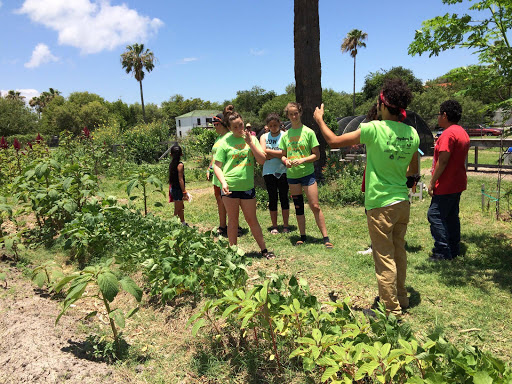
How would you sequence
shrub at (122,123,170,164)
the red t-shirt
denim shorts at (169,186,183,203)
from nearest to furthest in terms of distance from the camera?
the red t-shirt → denim shorts at (169,186,183,203) → shrub at (122,123,170,164)

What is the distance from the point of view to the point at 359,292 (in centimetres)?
352

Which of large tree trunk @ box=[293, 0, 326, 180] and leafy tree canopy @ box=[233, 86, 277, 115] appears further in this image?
leafy tree canopy @ box=[233, 86, 277, 115]

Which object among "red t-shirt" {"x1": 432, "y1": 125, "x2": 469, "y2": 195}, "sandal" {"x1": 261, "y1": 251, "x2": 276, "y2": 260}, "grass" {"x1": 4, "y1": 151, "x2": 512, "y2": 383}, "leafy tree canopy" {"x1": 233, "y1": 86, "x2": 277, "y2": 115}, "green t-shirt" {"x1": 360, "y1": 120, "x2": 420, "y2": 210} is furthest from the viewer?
"leafy tree canopy" {"x1": 233, "y1": 86, "x2": 277, "y2": 115}

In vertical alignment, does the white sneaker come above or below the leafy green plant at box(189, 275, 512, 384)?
below

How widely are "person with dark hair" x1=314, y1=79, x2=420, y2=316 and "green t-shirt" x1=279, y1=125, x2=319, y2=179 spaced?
183 centimetres

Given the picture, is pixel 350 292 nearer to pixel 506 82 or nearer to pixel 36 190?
pixel 506 82

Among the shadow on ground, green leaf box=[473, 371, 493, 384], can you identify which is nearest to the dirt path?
green leaf box=[473, 371, 493, 384]

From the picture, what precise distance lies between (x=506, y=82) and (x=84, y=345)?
4814 mm

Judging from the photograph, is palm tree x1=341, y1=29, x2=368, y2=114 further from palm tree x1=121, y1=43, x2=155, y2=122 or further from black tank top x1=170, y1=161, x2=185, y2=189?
black tank top x1=170, y1=161, x2=185, y2=189

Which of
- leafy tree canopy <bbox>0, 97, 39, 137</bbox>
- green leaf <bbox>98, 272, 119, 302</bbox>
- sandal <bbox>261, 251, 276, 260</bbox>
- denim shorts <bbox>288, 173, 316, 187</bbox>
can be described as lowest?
sandal <bbox>261, 251, 276, 260</bbox>

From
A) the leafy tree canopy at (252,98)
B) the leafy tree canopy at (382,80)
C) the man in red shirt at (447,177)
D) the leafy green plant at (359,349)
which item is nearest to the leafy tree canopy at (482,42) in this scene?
the man in red shirt at (447,177)

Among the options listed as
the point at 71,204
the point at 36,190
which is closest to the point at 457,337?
the point at 71,204

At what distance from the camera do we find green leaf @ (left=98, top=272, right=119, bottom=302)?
2350 mm

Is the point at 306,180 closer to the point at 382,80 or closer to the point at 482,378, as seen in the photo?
the point at 482,378
